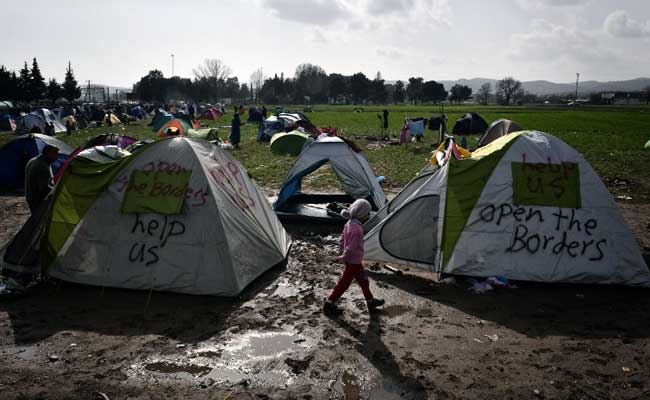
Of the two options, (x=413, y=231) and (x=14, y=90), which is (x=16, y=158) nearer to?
(x=413, y=231)

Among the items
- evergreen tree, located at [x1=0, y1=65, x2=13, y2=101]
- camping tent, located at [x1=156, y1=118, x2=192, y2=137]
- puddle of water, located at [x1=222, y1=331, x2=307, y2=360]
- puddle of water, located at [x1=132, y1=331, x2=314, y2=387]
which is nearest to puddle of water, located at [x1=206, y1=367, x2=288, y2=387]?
puddle of water, located at [x1=132, y1=331, x2=314, y2=387]

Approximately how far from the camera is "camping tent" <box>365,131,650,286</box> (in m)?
7.42

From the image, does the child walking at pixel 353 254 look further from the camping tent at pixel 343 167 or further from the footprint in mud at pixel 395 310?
the camping tent at pixel 343 167

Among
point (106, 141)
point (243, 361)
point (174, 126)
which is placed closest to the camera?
point (243, 361)

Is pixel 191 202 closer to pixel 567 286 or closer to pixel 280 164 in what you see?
pixel 567 286

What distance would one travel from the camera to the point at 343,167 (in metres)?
11.4

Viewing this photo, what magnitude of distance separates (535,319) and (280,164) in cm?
1445

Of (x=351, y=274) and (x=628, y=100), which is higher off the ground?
(x=628, y=100)

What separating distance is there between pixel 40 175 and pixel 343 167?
245 inches

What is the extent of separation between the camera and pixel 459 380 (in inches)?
197

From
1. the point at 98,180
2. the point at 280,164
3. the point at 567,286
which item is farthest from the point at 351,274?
the point at 280,164

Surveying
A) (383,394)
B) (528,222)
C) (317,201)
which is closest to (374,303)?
(383,394)

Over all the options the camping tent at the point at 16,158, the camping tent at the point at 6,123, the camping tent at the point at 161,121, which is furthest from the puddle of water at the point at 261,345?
the camping tent at the point at 6,123

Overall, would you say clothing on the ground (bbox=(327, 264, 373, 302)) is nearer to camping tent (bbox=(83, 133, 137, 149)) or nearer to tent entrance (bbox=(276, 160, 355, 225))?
tent entrance (bbox=(276, 160, 355, 225))
